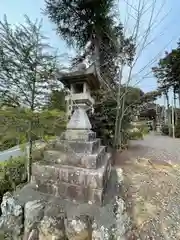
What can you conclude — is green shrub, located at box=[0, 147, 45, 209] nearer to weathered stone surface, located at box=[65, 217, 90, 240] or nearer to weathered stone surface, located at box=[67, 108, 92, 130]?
weathered stone surface, located at box=[67, 108, 92, 130]

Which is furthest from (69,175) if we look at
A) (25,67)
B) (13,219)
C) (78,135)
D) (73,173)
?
(25,67)

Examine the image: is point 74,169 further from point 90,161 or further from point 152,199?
point 152,199

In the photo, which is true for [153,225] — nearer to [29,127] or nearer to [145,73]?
[29,127]

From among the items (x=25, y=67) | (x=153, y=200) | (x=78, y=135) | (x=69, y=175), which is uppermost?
(x=25, y=67)

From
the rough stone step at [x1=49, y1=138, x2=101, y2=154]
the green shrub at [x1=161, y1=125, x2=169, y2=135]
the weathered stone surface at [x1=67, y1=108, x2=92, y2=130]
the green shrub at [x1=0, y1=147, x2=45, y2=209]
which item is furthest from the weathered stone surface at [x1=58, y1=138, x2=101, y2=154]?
the green shrub at [x1=161, y1=125, x2=169, y2=135]

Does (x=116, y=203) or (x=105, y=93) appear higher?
(x=105, y=93)

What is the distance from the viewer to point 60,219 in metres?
2.02

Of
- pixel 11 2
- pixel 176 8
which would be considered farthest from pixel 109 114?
pixel 11 2

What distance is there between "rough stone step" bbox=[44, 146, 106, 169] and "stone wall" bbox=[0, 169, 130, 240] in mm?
542

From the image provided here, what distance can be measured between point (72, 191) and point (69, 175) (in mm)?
231

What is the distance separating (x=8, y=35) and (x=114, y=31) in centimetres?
453

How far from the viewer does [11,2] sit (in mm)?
5379

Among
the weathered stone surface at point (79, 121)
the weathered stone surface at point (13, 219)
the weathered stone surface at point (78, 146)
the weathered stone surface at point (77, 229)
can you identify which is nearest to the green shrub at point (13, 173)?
the weathered stone surface at point (13, 219)

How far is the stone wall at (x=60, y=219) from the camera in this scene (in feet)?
6.29
